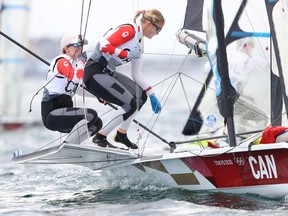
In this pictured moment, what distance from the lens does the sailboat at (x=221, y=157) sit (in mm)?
6148

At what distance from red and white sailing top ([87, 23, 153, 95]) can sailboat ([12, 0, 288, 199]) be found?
0.55 meters

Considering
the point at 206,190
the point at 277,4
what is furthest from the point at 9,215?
the point at 277,4

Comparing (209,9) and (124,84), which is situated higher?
(209,9)

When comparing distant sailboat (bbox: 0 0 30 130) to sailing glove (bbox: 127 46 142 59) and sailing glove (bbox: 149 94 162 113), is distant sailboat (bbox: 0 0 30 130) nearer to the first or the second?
sailing glove (bbox: 149 94 162 113)

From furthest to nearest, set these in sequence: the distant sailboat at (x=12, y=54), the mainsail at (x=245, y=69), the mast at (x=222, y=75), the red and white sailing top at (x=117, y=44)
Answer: the distant sailboat at (x=12, y=54) → the mainsail at (x=245, y=69) → the red and white sailing top at (x=117, y=44) → the mast at (x=222, y=75)

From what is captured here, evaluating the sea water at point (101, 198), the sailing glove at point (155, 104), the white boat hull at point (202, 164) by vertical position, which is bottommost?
the sea water at point (101, 198)

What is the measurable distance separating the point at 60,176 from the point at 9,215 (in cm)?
210

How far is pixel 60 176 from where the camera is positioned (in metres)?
8.43

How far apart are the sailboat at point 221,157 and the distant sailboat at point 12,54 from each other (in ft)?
27.7

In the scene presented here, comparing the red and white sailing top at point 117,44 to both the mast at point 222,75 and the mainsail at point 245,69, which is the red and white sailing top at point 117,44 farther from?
the mainsail at point 245,69

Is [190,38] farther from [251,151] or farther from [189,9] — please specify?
[251,151]

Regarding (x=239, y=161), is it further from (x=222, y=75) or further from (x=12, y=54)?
(x=12, y=54)

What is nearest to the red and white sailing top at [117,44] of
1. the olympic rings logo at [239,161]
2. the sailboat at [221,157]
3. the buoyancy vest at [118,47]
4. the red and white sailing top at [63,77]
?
the buoyancy vest at [118,47]

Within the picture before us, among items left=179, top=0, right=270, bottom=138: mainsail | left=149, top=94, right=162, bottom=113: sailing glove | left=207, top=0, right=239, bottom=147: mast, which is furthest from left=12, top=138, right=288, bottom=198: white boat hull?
left=179, top=0, right=270, bottom=138: mainsail
